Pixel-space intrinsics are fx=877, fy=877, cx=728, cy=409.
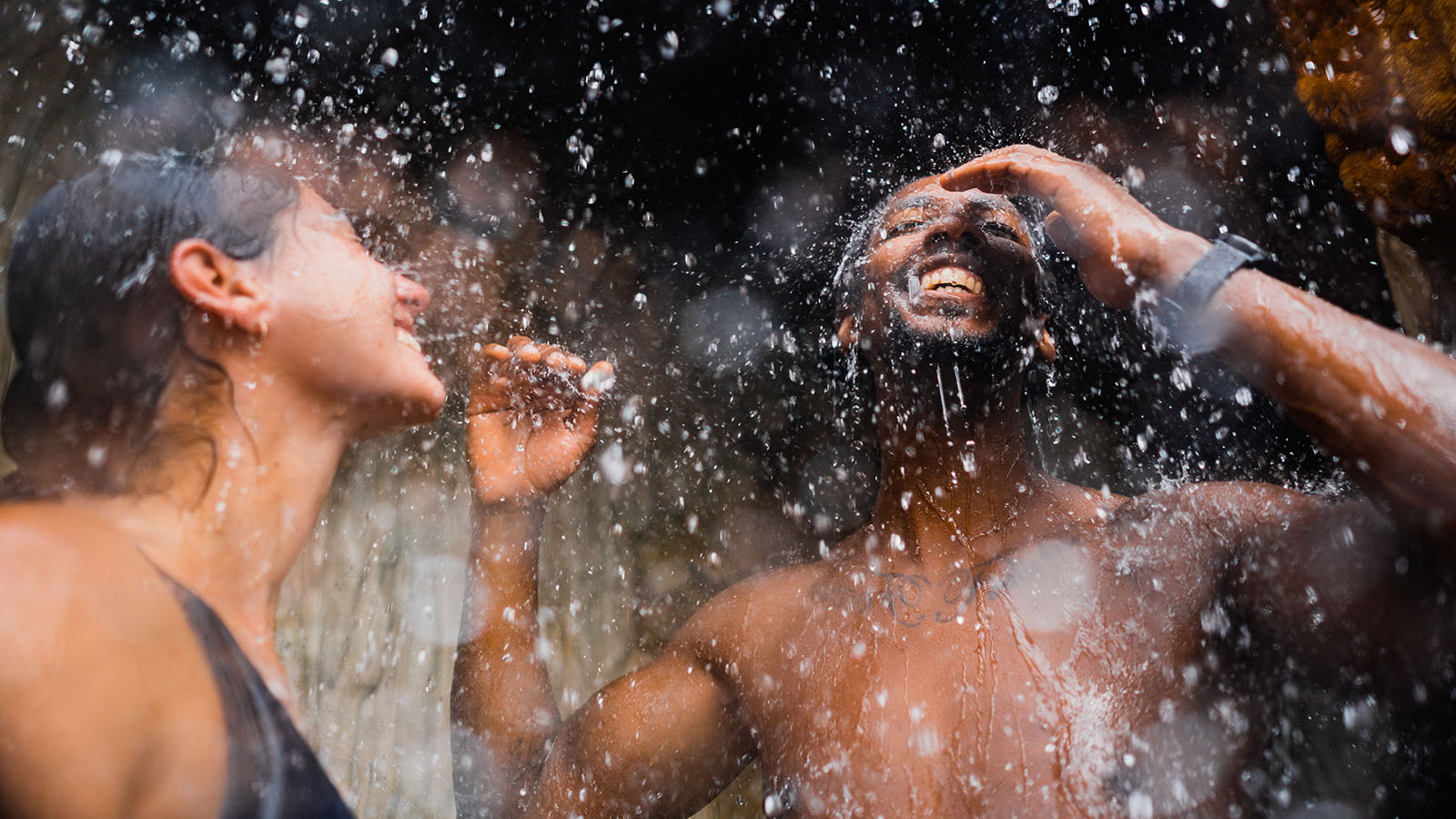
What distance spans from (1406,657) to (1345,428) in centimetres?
51

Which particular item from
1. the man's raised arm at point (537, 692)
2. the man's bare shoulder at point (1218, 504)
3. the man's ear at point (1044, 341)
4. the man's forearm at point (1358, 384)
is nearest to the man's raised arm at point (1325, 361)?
the man's forearm at point (1358, 384)

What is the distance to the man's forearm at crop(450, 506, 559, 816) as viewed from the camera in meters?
2.24

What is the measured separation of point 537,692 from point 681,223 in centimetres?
176

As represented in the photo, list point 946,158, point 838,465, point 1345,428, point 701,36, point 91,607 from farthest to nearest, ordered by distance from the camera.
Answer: point 838,465
point 946,158
point 701,36
point 1345,428
point 91,607

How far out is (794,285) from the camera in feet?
11.3

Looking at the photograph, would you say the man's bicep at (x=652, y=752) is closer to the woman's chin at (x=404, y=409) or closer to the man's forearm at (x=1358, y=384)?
the woman's chin at (x=404, y=409)

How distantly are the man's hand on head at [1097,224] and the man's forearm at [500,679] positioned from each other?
1.45 metres

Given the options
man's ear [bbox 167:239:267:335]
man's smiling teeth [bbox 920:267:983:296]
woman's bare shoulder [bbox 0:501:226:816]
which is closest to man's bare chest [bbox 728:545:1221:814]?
man's smiling teeth [bbox 920:267:983:296]

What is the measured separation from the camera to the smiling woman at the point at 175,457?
107 centimetres

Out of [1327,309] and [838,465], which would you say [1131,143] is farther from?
[838,465]

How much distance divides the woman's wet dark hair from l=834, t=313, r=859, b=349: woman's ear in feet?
5.91

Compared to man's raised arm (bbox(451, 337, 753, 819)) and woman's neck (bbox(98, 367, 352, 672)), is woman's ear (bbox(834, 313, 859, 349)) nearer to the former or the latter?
man's raised arm (bbox(451, 337, 753, 819))

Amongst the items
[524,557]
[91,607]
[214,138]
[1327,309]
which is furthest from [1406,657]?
[214,138]

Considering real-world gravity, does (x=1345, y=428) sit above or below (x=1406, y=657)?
above
